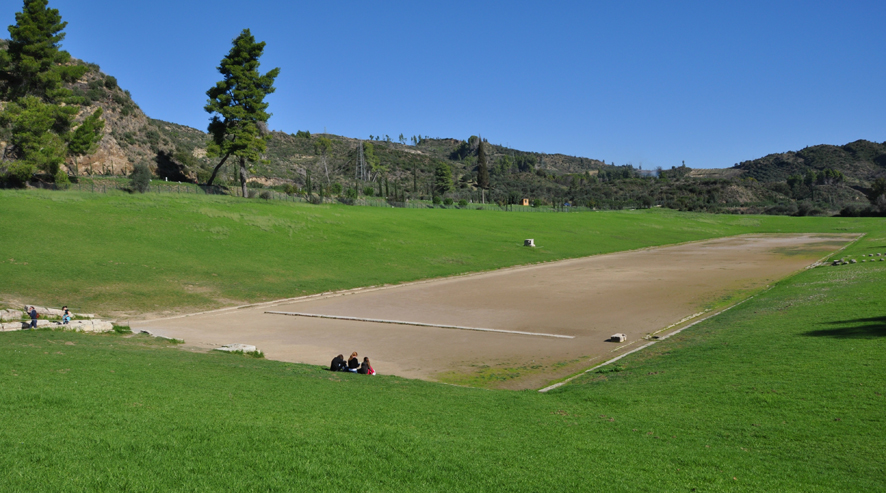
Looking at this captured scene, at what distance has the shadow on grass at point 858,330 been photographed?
16.1m

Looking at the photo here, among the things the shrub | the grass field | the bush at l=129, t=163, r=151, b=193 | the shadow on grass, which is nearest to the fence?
the bush at l=129, t=163, r=151, b=193

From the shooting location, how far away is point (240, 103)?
234ft

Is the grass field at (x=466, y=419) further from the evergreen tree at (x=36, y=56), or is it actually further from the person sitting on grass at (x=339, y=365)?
the evergreen tree at (x=36, y=56)

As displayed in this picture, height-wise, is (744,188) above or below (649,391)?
above

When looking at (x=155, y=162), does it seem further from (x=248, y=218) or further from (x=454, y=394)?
(x=454, y=394)

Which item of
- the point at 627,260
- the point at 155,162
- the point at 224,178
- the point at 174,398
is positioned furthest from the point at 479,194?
the point at 174,398

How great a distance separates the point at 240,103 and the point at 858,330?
226 feet

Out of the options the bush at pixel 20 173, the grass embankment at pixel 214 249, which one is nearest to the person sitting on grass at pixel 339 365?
the grass embankment at pixel 214 249

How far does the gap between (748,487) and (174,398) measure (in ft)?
30.8

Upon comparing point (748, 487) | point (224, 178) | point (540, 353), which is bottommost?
point (540, 353)

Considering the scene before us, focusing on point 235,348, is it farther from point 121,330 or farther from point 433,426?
point 433,426

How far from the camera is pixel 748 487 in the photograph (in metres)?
7.61

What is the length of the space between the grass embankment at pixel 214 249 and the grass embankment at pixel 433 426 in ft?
47.2

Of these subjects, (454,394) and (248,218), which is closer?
(454,394)
